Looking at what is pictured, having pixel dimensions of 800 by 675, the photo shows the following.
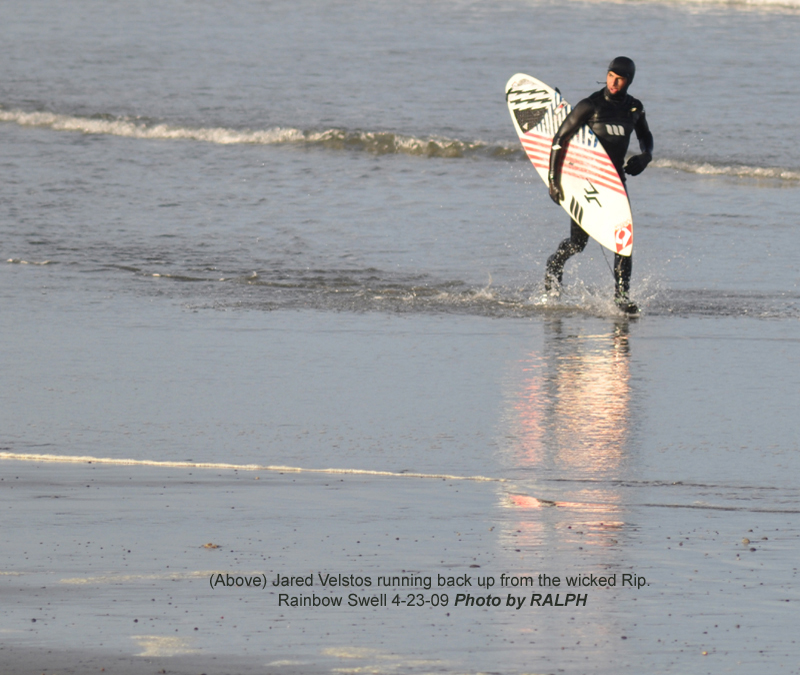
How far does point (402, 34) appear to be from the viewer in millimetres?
25734

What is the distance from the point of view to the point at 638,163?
852cm

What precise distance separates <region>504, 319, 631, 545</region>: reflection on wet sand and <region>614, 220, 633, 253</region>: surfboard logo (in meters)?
0.80

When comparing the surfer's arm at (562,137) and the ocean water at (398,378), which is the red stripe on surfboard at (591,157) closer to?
the surfer's arm at (562,137)

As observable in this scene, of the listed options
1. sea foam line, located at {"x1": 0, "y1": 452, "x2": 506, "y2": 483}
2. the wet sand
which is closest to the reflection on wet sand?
the wet sand

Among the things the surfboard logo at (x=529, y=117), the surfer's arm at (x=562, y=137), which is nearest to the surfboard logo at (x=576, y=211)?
the surfer's arm at (x=562, y=137)

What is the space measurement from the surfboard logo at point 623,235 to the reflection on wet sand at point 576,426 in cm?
80

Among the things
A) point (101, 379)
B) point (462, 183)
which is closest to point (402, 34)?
point (462, 183)

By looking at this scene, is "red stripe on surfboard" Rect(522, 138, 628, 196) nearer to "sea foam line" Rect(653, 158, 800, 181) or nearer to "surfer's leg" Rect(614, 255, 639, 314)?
"surfer's leg" Rect(614, 255, 639, 314)

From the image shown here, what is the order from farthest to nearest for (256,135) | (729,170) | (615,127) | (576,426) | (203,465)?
(256,135) → (729,170) → (615,127) → (576,426) → (203,465)

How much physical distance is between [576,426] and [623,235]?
308 centimetres

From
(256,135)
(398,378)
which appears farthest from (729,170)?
(398,378)

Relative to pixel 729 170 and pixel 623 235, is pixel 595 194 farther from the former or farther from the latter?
pixel 729 170

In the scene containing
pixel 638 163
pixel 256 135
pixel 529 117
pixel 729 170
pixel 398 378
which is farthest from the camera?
pixel 256 135

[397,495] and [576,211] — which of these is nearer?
[397,495]
